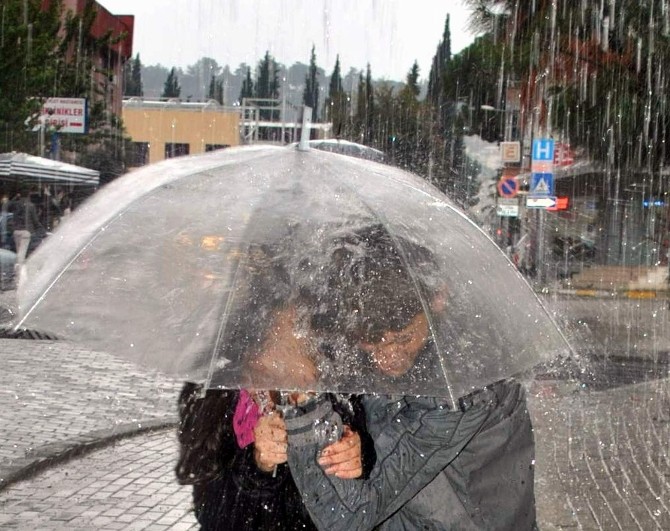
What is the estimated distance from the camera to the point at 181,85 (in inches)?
2603

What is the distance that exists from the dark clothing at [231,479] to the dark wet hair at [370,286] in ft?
0.67

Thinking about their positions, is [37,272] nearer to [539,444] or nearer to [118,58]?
[539,444]

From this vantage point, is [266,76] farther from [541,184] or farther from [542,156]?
[542,156]

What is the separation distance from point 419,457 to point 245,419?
0.50m

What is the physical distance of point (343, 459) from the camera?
7.84ft

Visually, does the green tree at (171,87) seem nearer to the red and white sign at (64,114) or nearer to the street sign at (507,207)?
the red and white sign at (64,114)

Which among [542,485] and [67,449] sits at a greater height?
[542,485]

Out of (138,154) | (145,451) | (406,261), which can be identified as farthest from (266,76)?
(406,261)

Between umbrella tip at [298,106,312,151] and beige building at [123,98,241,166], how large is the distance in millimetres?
43735

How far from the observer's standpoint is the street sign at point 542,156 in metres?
20.8

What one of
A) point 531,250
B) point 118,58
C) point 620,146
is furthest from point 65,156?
point 620,146

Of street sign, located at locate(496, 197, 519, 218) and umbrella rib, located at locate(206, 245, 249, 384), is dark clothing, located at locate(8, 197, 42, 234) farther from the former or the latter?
umbrella rib, located at locate(206, 245, 249, 384)

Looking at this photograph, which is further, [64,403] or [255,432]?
[64,403]

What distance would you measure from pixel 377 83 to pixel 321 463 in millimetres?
39512
